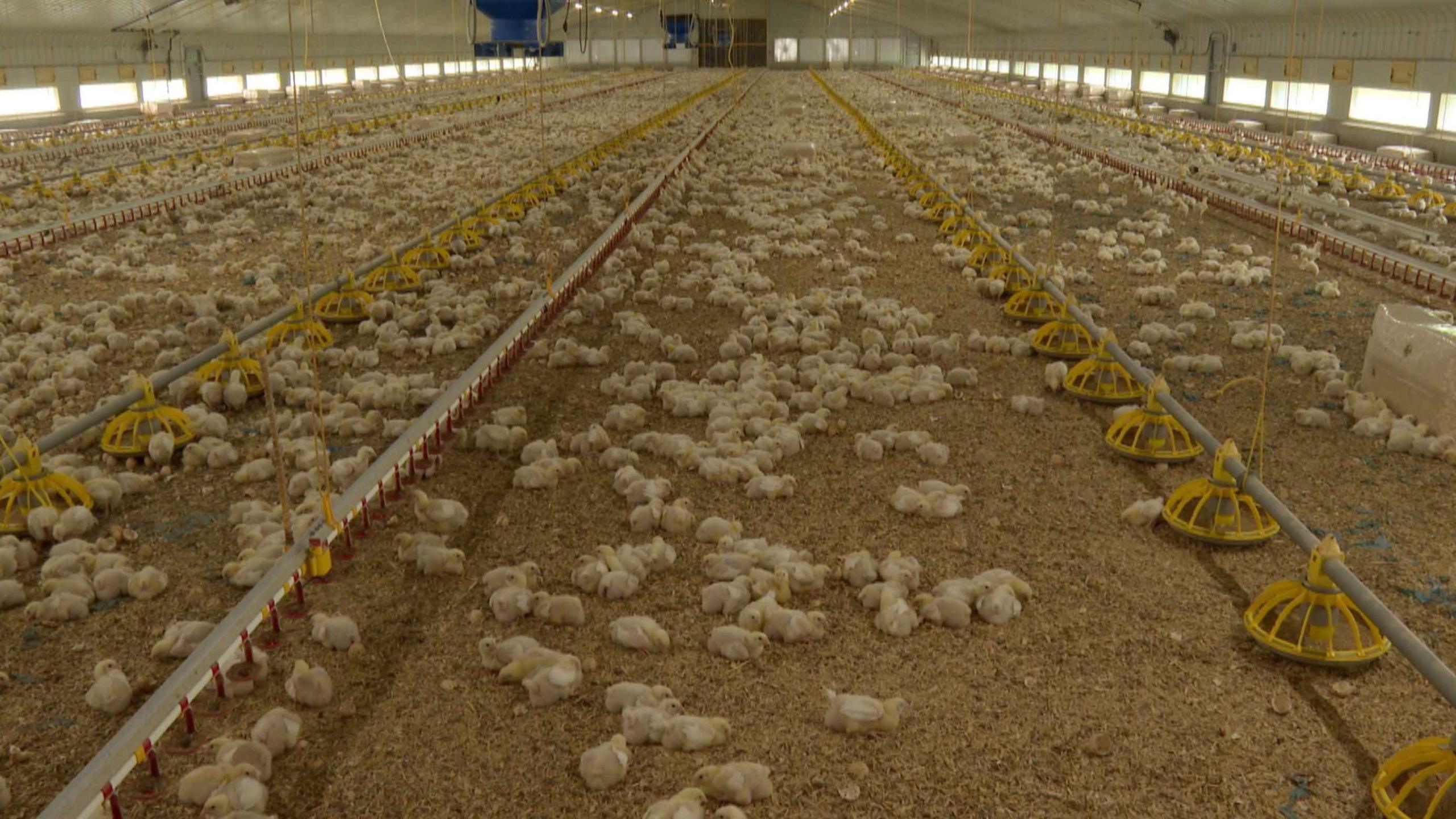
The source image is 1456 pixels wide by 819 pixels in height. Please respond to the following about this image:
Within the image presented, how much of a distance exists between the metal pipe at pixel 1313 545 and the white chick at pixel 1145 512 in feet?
0.92

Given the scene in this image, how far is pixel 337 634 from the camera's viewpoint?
3.10m

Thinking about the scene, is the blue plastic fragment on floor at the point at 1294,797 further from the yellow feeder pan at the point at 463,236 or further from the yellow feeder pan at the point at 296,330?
the yellow feeder pan at the point at 463,236

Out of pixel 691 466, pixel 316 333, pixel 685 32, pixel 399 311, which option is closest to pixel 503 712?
pixel 691 466

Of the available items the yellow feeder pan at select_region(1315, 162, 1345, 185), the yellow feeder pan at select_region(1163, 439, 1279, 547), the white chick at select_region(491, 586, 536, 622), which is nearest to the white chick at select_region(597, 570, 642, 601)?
the white chick at select_region(491, 586, 536, 622)

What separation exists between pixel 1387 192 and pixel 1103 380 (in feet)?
28.9

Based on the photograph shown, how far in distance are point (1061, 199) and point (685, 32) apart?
27.0 meters

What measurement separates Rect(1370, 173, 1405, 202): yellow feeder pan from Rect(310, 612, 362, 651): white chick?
12201 mm

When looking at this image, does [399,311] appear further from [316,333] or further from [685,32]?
[685,32]

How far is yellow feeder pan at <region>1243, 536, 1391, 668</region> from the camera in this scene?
292cm

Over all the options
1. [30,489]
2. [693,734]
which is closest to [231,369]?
[30,489]

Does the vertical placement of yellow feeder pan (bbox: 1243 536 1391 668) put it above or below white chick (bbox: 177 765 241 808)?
above

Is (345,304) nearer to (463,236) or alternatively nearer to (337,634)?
(463,236)

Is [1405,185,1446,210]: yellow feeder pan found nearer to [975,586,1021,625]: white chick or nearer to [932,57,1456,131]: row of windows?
[932,57,1456,131]: row of windows

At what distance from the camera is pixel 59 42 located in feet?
74.4
